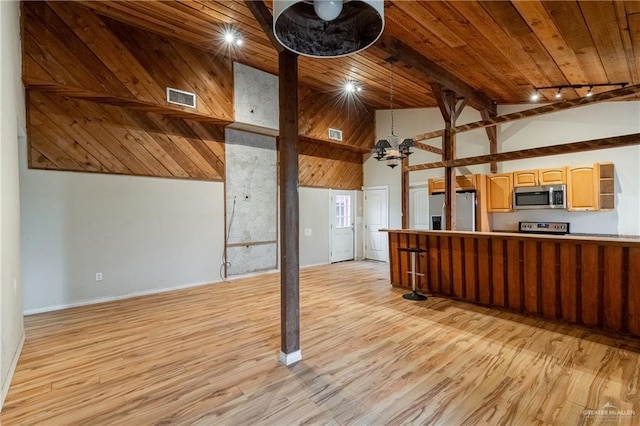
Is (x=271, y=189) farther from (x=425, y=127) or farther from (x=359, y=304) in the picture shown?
(x=425, y=127)

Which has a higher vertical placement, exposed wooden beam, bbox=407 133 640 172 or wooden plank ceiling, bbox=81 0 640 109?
wooden plank ceiling, bbox=81 0 640 109

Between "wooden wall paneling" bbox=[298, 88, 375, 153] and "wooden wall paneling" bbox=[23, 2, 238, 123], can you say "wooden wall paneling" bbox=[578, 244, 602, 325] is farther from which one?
"wooden wall paneling" bbox=[23, 2, 238, 123]

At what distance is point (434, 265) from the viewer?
4.70 meters

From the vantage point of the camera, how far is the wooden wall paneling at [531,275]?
3676 mm

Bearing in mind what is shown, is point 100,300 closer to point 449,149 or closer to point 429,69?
point 429,69

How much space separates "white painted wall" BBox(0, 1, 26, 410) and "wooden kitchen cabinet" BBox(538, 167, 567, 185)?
7.11 meters

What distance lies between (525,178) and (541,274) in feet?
8.67

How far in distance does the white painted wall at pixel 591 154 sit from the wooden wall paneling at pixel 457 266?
2495mm

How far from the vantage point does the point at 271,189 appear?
6.43m

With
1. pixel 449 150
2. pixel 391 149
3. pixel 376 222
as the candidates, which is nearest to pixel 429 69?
pixel 391 149

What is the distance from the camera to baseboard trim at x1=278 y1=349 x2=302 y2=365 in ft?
8.55

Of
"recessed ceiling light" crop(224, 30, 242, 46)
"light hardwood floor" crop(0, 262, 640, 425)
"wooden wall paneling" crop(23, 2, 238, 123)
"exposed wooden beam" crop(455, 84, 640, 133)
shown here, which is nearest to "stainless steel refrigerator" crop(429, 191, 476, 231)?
"exposed wooden beam" crop(455, 84, 640, 133)

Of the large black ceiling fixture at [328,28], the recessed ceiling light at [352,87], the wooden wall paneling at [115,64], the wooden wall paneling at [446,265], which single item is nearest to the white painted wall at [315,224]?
the recessed ceiling light at [352,87]

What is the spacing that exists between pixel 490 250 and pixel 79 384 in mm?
4620
